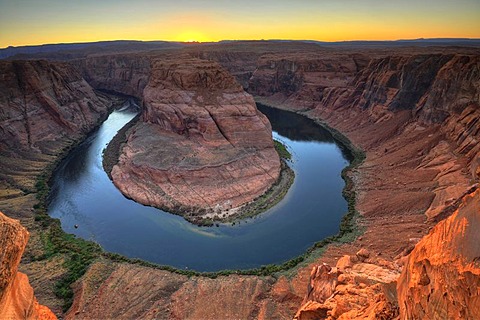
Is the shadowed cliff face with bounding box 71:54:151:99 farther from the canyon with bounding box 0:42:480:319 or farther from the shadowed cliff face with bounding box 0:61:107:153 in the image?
the shadowed cliff face with bounding box 0:61:107:153

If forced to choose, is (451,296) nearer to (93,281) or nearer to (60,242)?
(93,281)

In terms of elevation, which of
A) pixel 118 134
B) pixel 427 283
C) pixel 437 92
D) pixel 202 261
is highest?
pixel 437 92

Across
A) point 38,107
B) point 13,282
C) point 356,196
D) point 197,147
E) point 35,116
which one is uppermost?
point 38,107

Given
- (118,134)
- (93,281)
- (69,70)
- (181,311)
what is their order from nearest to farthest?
(181,311)
(93,281)
(118,134)
(69,70)

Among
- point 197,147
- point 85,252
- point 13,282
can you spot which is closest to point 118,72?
point 197,147

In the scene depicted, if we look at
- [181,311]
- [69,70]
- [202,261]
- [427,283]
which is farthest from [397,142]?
[69,70]

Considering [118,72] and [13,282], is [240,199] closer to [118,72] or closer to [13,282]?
[13,282]

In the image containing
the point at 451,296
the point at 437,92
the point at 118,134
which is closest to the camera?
the point at 451,296
